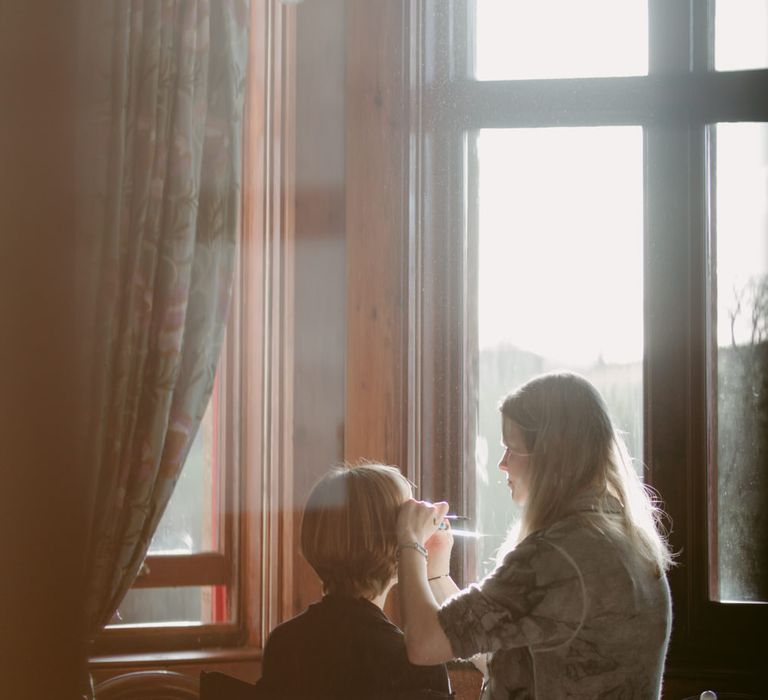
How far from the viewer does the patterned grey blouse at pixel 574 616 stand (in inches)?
50.8

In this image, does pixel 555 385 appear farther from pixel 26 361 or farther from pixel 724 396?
pixel 26 361

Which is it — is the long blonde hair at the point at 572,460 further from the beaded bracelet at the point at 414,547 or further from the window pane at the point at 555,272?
the window pane at the point at 555,272

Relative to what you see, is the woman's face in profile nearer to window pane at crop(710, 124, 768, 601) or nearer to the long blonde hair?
the long blonde hair

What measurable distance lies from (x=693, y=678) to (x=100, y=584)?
1382mm

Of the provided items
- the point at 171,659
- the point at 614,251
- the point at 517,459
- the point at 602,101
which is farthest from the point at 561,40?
the point at 171,659

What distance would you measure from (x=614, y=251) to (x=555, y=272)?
160 mm

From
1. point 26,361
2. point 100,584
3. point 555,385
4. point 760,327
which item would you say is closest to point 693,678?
point 760,327

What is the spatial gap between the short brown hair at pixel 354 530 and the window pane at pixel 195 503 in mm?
630

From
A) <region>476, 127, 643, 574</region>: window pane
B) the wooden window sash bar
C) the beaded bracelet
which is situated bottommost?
the beaded bracelet

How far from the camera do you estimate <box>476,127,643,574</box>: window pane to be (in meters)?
2.18

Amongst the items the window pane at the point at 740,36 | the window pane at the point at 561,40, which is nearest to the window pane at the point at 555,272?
the window pane at the point at 561,40

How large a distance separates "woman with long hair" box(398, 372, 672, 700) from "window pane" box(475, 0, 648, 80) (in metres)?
1.12

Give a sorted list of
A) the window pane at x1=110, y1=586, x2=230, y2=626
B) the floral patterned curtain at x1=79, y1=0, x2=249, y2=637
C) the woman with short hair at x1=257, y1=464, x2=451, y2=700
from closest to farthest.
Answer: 1. the woman with short hair at x1=257, y1=464, x2=451, y2=700
2. the floral patterned curtain at x1=79, y1=0, x2=249, y2=637
3. the window pane at x1=110, y1=586, x2=230, y2=626

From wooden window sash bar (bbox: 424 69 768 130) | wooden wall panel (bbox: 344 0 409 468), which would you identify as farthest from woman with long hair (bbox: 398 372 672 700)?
wooden window sash bar (bbox: 424 69 768 130)
